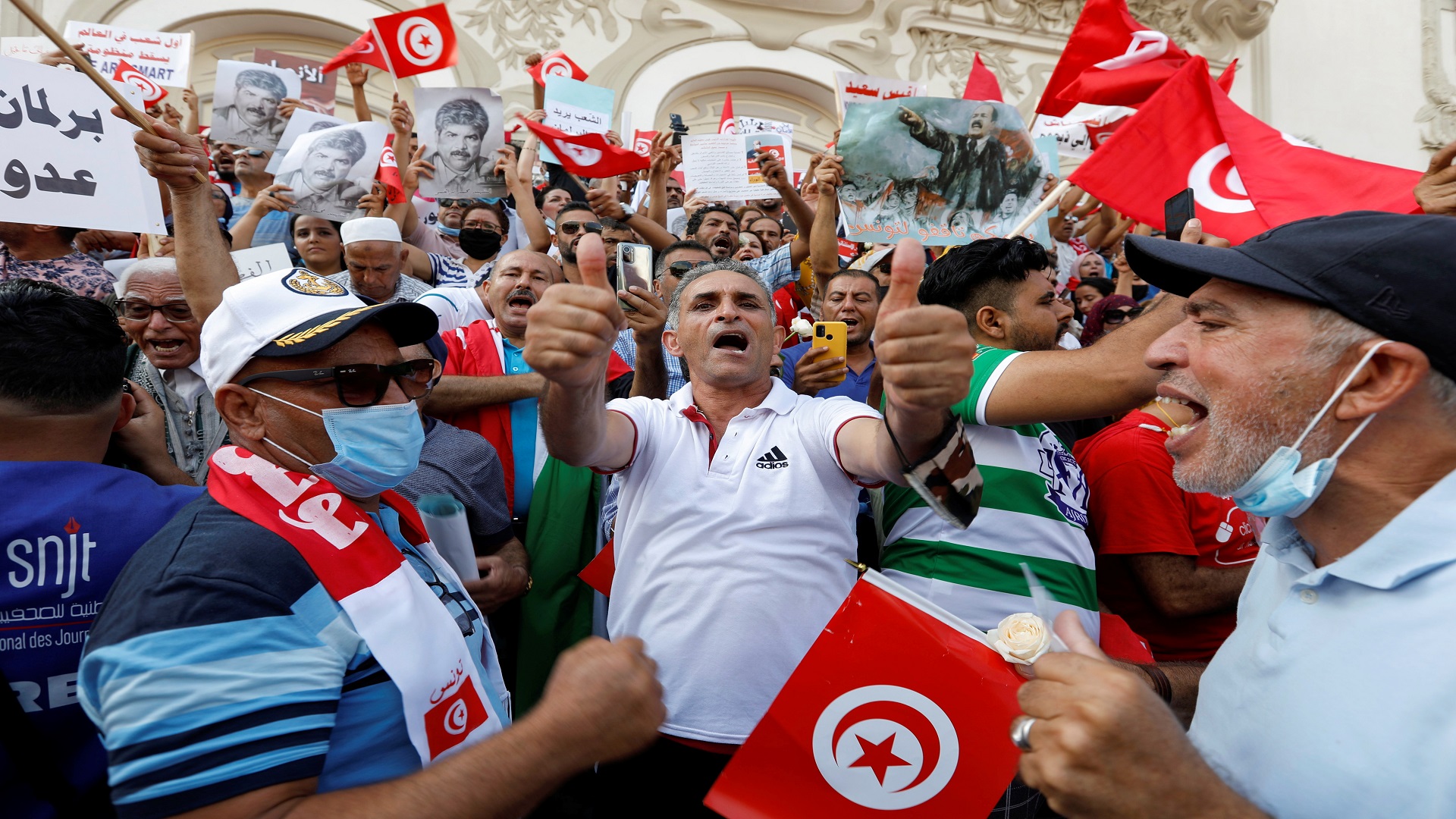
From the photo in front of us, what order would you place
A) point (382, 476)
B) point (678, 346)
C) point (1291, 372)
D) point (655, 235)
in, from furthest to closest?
point (655, 235) < point (678, 346) < point (382, 476) < point (1291, 372)

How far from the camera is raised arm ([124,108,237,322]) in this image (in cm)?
257

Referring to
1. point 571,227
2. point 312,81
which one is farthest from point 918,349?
point 312,81

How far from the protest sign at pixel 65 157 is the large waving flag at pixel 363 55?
125 inches

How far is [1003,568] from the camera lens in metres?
2.22

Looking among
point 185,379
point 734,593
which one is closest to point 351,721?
point 734,593

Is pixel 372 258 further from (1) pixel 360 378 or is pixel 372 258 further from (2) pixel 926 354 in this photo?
A: (2) pixel 926 354

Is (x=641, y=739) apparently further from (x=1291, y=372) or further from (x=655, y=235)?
(x=655, y=235)

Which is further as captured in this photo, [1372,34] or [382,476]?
[1372,34]

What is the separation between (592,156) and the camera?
6.11 meters

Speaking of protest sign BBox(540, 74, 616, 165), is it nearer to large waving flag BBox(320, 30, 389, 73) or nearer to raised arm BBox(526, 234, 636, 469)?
large waving flag BBox(320, 30, 389, 73)

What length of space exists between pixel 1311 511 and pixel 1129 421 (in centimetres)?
141

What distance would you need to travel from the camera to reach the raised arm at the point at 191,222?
257 cm

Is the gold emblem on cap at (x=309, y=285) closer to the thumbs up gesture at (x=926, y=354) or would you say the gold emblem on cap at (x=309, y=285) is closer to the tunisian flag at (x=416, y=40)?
the thumbs up gesture at (x=926, y=354)

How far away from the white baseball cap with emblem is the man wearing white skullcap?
8.59ft
